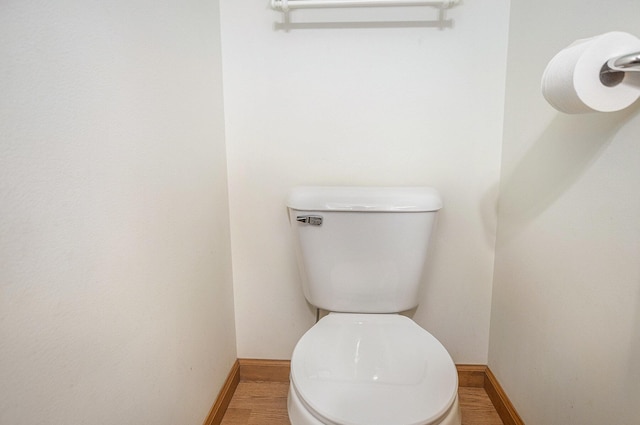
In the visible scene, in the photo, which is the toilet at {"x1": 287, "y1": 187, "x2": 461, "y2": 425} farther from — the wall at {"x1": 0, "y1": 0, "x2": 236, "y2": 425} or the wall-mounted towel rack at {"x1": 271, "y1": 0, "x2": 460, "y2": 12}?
the wall-mounted towel rack at {"x1": 271, "y1": 0, "x2": 460, "y2": 12}

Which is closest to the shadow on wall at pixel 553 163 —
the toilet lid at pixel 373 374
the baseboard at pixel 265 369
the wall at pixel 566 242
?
the wall at pixel 566 242

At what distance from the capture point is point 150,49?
68cm

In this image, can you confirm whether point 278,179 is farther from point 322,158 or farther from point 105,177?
point 105,177

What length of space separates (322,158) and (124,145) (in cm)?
64

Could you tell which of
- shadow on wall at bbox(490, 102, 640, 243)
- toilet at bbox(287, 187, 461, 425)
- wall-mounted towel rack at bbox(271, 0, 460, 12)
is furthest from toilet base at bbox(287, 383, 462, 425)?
wall-mounted towel rack at bbox(271, 0, 460, 12)

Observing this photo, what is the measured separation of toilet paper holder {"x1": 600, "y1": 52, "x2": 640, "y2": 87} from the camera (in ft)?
1.66

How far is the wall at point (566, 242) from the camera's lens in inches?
24.6

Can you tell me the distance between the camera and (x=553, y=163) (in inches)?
32.5

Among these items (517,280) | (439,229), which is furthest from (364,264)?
(517,280)

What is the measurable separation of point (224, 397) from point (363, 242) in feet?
2.30

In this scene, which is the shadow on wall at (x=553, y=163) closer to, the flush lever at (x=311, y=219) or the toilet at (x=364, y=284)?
the toilet at (x=364, y=284)

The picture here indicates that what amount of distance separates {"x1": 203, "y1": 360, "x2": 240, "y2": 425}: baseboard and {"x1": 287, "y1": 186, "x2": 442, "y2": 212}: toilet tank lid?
0.67m

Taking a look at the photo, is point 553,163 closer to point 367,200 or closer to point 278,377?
point 367,200

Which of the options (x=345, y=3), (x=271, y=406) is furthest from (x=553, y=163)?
(x=271, y=406)
